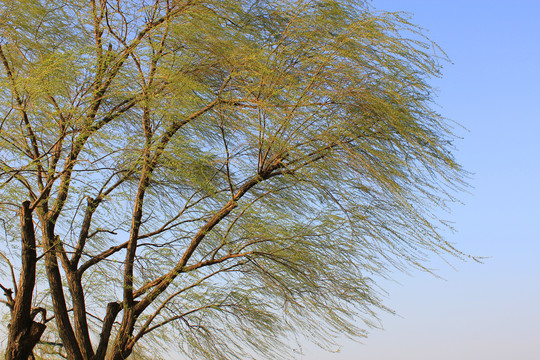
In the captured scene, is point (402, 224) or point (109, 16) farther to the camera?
point (109, 16)

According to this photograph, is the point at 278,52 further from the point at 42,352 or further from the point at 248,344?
the point at 42,352

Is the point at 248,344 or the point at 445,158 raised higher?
the point at 445,158

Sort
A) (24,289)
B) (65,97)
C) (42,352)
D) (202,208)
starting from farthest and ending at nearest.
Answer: (42,352), (202,208), (24,289), (65,97)

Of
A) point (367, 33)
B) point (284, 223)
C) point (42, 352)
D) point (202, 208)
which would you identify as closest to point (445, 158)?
point (367, 33)

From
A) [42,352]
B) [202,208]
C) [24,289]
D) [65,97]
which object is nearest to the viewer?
[65,97]

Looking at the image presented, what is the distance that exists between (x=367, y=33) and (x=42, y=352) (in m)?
4.38

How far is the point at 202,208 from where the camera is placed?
4.59m

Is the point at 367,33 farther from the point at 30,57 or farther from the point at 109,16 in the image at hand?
the point at 30,57

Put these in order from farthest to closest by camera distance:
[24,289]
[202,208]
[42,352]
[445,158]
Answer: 1. [42,352]
2. [202,208]
3. [24,289]
4. [445,158]

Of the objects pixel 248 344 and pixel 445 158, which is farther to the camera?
pixel 248 344

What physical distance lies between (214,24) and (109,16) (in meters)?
1.01

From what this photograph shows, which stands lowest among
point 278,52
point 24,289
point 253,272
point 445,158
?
point 24,289

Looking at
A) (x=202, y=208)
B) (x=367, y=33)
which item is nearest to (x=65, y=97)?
(x=202, y=208)

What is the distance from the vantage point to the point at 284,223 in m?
4.16
